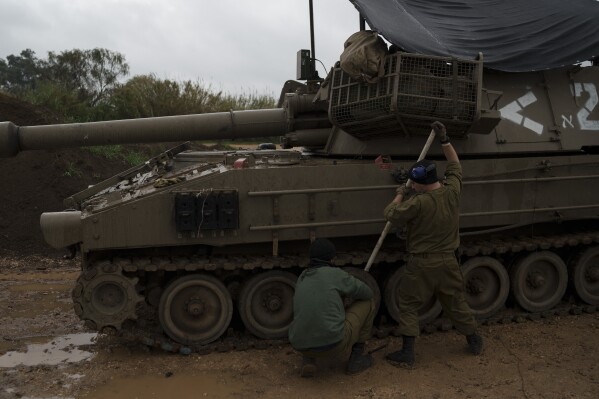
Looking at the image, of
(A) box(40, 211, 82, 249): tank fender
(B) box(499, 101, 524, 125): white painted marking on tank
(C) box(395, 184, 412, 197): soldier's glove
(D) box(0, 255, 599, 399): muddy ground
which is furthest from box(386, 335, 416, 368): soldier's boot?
(A) box(40, 211, 82, 249): tank fender

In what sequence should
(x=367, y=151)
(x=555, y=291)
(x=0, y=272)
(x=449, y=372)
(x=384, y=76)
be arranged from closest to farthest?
1. (x=449, y=372)
2. (x=384, y=76)
3. (x=367, y=151)
4. (x=555, y=291)
5. (x=0, y=272)

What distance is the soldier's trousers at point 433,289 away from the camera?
6.04 metres

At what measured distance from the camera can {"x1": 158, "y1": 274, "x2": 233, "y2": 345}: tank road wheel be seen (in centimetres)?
652

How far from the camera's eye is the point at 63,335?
7.24m

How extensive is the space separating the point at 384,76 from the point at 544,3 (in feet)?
9.59

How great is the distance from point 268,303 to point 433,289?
173cm

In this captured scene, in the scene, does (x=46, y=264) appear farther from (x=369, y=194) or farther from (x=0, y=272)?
(x=369, y=194)

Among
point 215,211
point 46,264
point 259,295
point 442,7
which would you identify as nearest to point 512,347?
point 259,295

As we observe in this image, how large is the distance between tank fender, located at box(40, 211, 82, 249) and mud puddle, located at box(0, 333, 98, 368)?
47.2 inches

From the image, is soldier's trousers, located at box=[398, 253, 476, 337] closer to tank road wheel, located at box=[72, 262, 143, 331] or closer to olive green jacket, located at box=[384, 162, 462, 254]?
olive green jacket, located at box=[384, 162, 462, 254]

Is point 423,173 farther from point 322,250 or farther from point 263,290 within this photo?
point 263,290

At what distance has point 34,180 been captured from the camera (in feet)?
44.8

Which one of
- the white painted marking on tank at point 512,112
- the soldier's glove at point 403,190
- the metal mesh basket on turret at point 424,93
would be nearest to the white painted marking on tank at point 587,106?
the white painted marking on tank at point 512,112

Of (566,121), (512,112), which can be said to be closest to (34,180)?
(512,112)
